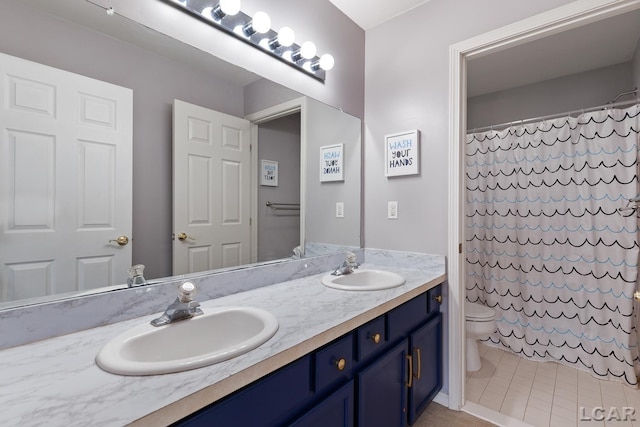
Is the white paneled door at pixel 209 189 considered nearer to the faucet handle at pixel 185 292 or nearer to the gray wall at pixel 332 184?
the faucet handle at pixel 185 292

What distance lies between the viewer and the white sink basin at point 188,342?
0.69 meters

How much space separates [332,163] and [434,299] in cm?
100

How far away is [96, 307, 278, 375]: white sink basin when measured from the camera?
2.26 feet

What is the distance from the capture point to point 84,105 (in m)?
0.97

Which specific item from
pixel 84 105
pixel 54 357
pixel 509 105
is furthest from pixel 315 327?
pixel 509 105

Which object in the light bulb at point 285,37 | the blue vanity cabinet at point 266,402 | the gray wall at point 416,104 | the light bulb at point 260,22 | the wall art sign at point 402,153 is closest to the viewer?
the blue vanity cabinet at point 266,402

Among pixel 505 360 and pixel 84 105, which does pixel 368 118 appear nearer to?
pixel 84 105

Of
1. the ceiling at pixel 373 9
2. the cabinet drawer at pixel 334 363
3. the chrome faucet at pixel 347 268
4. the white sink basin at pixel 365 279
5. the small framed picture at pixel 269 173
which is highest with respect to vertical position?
the ceiling at pixel 373 9

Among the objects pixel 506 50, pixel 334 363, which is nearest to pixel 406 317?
pixel 334 363

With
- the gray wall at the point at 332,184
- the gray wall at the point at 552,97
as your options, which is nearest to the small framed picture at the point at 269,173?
the gray wall at the point at 332,184

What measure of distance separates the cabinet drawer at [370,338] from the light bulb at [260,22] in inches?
53.7

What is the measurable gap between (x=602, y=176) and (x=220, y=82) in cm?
250

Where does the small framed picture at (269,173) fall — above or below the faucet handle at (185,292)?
above

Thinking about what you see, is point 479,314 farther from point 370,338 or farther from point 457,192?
point 370,338
